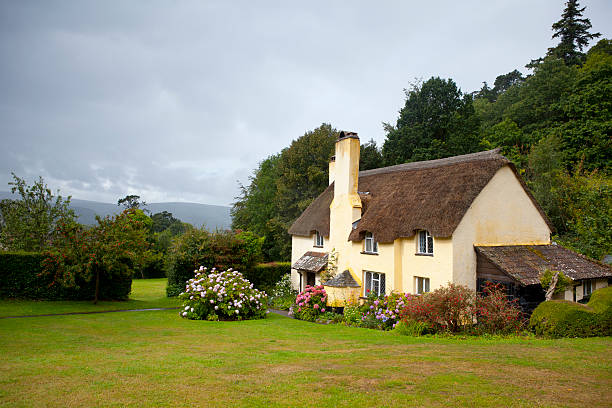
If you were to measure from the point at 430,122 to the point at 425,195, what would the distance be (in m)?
25.3

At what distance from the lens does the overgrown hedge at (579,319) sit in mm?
12078

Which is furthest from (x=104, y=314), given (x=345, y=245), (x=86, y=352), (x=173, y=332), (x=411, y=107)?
(x=411, y=107)

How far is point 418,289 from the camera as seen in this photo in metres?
18.0

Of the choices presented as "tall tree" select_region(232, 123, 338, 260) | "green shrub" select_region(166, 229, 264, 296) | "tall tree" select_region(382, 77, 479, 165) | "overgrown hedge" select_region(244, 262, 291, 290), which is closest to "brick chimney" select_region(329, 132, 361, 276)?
"green shrub" select_region(166, 229, 264, 296)

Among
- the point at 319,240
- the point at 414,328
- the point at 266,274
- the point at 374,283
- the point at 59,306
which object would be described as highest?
the point at 319,240

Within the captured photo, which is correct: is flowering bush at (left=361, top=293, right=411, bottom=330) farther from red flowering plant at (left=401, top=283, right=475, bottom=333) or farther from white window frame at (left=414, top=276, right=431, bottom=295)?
red flowering plant at (left=401, top=283, right=475, bottom=333)

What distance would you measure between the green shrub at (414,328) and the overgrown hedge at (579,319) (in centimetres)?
344

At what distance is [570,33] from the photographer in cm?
4694

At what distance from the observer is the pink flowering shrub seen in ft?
66.1

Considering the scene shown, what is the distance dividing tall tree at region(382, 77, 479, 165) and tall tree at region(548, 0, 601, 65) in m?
14.6

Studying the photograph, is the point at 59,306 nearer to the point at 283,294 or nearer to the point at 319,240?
the point at 283,294

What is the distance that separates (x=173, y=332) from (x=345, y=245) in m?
10.7

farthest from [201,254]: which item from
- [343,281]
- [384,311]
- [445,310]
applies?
[445,310]

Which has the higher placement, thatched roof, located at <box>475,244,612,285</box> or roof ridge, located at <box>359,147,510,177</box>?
roof ridge, located at <box>359,147,510,177</box>
